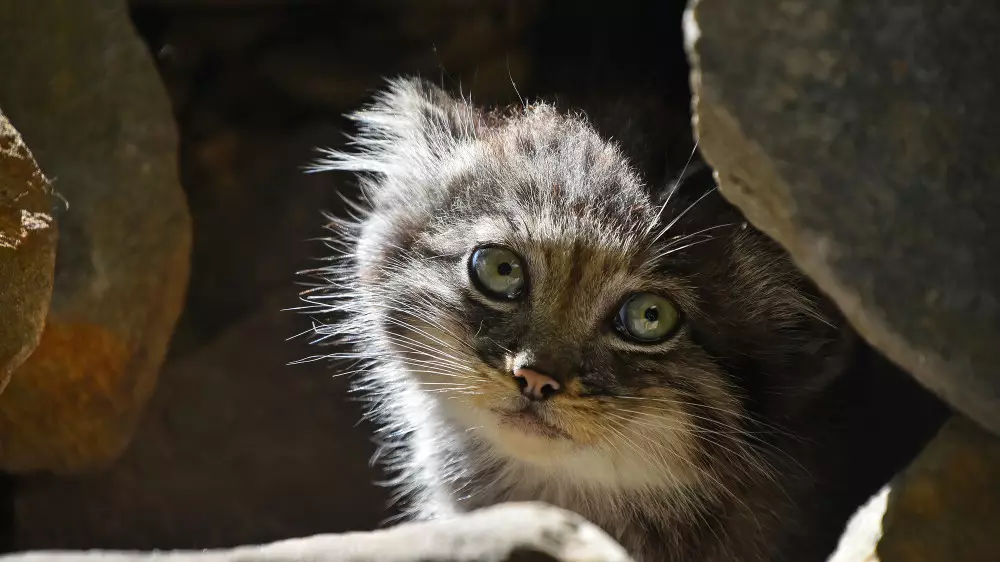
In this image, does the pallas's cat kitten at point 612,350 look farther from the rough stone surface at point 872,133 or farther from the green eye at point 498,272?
the rough stone surface at point 872,133

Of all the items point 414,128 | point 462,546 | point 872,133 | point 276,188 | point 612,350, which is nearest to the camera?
point 462,546

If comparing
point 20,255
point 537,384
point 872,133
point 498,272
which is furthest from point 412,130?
point 872,133

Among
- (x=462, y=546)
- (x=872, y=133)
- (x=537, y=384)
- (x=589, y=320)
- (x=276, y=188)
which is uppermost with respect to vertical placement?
(x=276, y=188)

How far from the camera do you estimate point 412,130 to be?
2830mm

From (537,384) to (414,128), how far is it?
1.00m

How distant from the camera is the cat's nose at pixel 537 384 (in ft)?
7.01

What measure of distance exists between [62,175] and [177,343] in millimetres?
966

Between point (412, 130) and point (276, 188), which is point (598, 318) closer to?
point (412, 130)

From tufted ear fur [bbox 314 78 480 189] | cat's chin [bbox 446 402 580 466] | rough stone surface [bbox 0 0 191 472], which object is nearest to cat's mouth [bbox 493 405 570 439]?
cat's chin [bbox 446 402 580 466]

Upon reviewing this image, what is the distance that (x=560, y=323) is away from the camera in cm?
224

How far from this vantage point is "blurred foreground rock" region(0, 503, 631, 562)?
1311mm

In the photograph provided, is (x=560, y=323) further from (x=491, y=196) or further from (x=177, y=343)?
(x=177, y=343)

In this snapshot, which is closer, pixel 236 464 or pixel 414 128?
pixel 414 128

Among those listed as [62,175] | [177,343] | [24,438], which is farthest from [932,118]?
[177,343]
